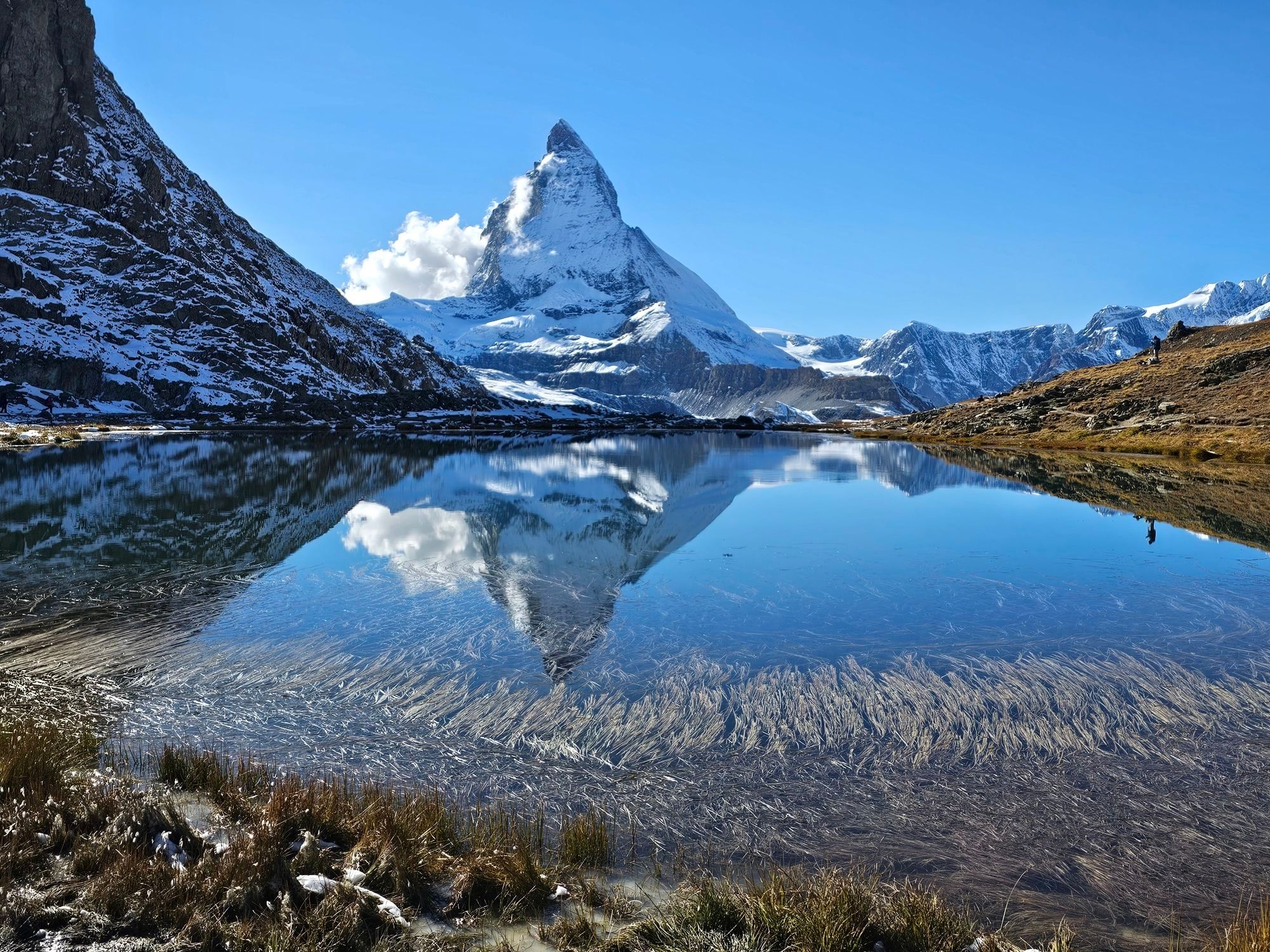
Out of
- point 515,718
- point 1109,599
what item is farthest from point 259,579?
point 1109,599

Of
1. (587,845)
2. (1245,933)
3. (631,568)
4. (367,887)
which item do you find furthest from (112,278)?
(1245,933)

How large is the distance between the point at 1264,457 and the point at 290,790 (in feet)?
215

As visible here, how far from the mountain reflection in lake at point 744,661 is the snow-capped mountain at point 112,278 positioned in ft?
427

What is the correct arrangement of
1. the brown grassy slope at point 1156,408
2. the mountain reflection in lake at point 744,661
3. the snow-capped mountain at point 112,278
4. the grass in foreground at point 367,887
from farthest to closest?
the snow-capped mountain at point 112,278, the brown grassy slope at point 1156,408, the mountain reflection in lake at point 744,661, the grass in foreground at point 367,887

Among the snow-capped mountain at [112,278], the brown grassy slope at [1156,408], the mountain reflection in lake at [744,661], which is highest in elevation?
the snow-capped mountain at [112,278]

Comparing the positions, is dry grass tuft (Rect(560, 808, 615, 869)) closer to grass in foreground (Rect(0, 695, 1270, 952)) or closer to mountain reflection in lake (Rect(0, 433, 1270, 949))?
grass in foreground (Rect(0, 695, 1270, 952))

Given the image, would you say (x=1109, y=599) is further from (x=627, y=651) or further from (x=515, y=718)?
(x=515, y=718)

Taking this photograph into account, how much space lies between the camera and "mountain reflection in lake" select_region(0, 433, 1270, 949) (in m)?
7.75

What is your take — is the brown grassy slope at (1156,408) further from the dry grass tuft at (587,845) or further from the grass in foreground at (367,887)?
the dry grass tuft at (587,845)

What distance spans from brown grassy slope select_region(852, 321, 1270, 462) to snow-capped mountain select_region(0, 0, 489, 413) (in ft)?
391

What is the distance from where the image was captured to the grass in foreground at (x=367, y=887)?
5336 millimetres

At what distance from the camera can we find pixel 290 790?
22.7 feet

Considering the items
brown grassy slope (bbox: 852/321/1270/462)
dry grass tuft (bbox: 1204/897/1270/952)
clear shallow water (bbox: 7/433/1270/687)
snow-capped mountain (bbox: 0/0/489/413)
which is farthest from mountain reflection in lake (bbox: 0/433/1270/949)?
snow-capped mountain (bbox: 0/0/489/413)

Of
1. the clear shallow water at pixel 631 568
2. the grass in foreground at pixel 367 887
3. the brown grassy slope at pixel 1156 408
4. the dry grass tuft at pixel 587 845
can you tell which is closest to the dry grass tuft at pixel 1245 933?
the grass in foreground at pixel 367 887
